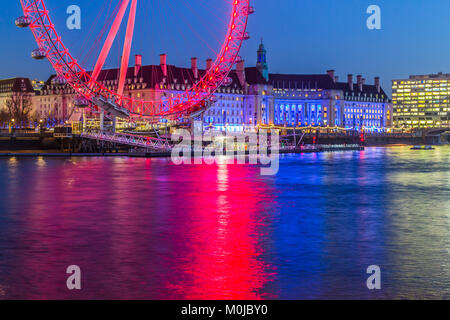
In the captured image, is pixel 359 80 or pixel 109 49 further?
pixel 359 80

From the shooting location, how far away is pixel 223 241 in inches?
618

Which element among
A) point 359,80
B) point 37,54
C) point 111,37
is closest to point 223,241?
point 37,54

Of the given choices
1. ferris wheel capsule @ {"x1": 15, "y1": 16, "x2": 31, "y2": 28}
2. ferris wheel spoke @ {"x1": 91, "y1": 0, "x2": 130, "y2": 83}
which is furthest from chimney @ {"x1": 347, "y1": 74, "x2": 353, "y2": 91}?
ferris wheel capsule @ {"x1": 15, "y1": 16, "x2": 31, "y2": 28}

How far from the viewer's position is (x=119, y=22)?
45.1 meters

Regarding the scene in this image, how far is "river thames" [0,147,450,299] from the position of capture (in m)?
11.6

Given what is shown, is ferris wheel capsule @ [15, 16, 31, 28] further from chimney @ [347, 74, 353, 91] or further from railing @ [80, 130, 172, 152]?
chimney @ [347, 74, 353, 91]

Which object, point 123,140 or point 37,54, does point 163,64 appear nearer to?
point 123,140

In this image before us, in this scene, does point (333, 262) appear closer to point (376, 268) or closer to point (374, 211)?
point (376, 268)

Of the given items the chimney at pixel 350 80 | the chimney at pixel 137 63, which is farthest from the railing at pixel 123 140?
the chimney at pixel 350 80

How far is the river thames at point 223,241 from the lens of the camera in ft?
37.9

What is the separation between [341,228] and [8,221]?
8.73m

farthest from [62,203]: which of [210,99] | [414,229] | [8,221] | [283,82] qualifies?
[283,82]

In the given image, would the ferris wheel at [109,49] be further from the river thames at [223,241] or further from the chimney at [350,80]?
the chimney at [350,80]
